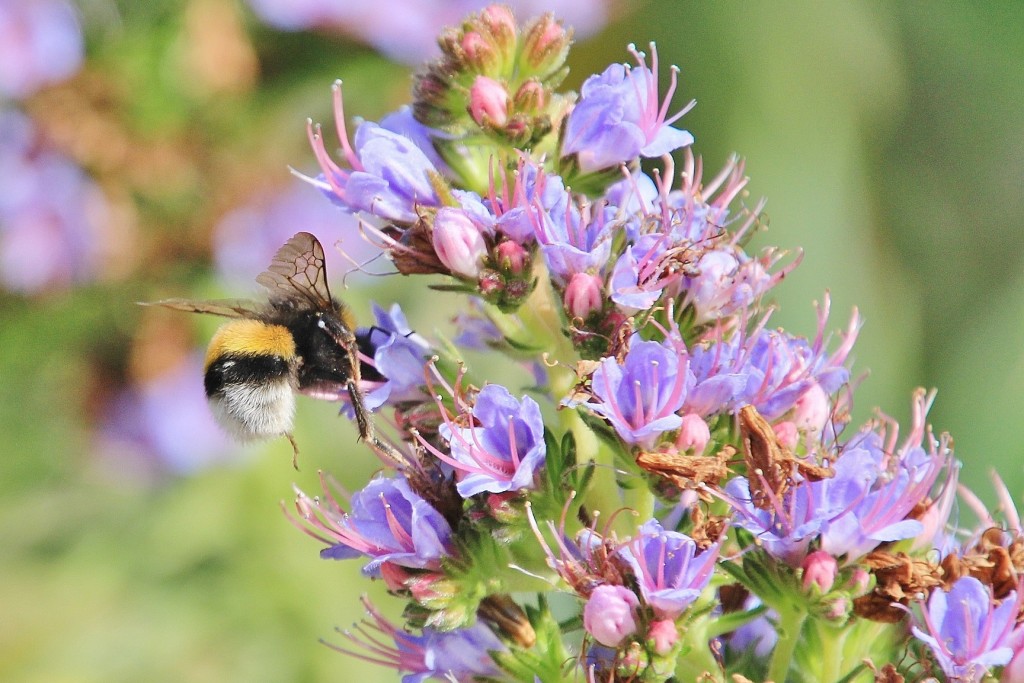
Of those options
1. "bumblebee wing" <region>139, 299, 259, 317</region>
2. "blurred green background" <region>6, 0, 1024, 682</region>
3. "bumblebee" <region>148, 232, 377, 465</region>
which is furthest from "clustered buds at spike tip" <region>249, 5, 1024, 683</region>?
"blurred green background" <region>6, 0, 1024, 682</region>

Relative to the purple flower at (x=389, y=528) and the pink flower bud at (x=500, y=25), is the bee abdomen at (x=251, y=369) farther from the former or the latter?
the pink flower bud at (x=500, y=25)

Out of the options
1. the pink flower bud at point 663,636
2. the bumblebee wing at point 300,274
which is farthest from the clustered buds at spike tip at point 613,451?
the bumblebee wing at point 300,274

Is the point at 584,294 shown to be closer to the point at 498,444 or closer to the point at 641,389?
the point at 641,389

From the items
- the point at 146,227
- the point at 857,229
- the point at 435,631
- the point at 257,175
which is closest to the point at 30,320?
the point at 146,227

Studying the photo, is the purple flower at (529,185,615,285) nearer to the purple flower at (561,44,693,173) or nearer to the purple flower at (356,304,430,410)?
the purple flower at (561,44,693,173)

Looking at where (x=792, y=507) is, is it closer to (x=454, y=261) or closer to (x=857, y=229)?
(x=454, y=261)

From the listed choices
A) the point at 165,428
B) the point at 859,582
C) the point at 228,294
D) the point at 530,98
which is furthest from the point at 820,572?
the point at 165,428
